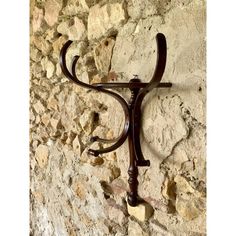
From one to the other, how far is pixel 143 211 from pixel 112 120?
0.32 meters

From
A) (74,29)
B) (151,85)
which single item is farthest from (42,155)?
(151,85)

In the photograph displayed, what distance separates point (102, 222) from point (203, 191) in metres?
0.52

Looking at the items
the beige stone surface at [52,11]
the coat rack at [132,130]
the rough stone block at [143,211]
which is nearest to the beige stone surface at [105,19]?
the coat rack at [132,130]

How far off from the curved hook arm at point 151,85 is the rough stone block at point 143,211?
141mm

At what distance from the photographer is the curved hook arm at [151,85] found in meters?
0.75

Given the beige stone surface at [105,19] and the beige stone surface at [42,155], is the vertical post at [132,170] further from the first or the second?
the beige stone surface at [42,155]

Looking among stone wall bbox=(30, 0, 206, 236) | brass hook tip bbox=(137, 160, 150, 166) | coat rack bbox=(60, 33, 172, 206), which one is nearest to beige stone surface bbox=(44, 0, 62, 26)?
stone wall bbox=(30, 0, 206, 236)

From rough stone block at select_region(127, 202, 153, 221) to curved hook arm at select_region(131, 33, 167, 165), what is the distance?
0.14 m

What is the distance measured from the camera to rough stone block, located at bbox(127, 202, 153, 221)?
0.94 metres

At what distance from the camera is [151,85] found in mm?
798

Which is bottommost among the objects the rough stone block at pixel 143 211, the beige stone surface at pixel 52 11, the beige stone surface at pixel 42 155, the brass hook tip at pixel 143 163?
the rough stone block at pixel 143 211

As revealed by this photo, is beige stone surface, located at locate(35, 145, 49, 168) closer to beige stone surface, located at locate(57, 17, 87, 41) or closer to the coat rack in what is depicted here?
beige stone surface, located at locate(57, 17, 87, 41)
